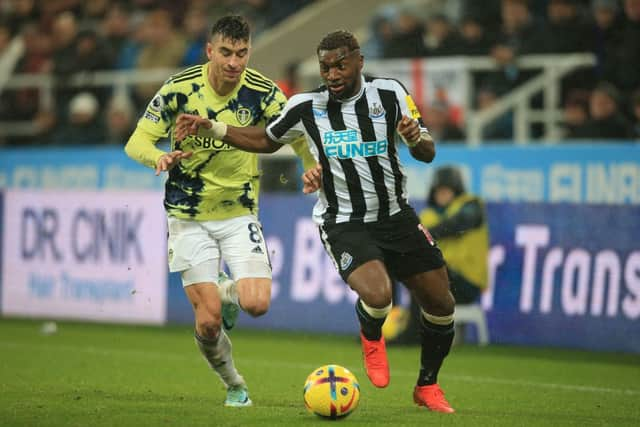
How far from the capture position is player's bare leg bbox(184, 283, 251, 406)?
779 centimetres

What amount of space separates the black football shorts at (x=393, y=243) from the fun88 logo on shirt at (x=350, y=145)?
1.40ft

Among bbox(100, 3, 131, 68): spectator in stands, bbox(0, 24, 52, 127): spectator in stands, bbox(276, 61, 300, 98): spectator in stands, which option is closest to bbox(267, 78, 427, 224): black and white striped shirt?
bbox(276, 61, 300, 98): spectator in stands

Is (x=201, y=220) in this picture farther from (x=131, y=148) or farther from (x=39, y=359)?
(x=39, y=359)

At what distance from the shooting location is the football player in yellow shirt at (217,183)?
25.9ft

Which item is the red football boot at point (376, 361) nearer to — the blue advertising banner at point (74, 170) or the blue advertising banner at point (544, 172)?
the blue advertising banner at point (544, 172)

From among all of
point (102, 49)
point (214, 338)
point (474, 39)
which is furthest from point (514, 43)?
point (214, 338)

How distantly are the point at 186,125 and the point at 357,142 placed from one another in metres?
1.06

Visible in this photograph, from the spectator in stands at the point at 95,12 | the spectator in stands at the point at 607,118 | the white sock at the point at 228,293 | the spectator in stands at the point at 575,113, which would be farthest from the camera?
the spectator in stands at the point at 95,12

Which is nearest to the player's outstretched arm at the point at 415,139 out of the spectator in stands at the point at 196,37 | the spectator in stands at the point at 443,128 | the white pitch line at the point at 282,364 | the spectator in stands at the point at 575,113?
the white pitch line at the point at 282,364

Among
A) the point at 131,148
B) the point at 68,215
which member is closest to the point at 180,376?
the point at 131,148

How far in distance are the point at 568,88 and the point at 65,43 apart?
8.13m

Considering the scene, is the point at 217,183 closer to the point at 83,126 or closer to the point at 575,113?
the point at 575,113

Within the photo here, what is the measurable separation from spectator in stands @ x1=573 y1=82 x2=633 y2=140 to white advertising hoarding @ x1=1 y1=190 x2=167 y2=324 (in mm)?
4908

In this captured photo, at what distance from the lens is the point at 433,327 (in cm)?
787
